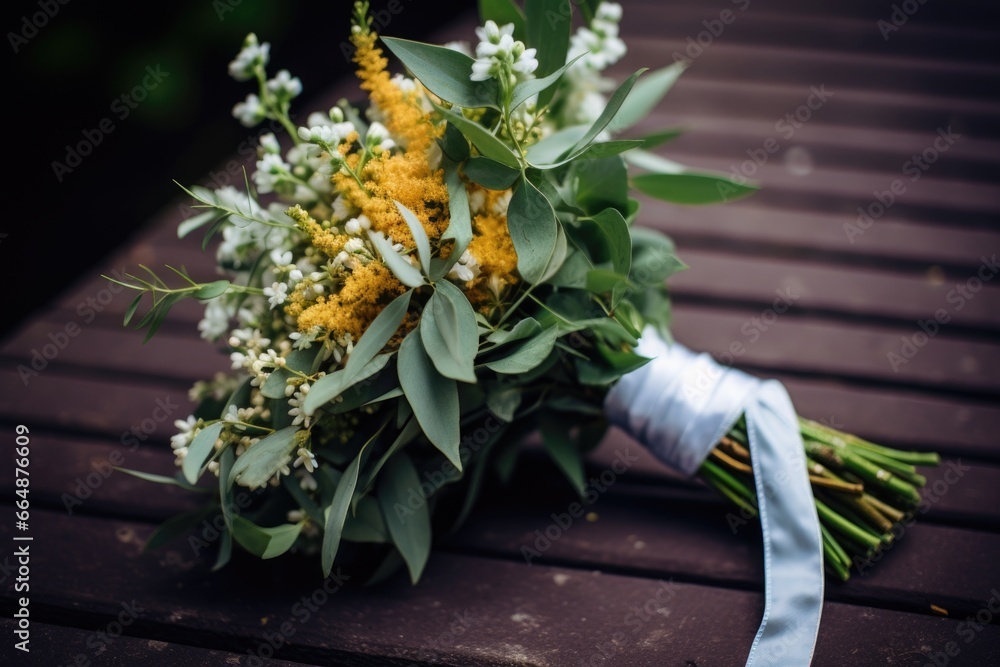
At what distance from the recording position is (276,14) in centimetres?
152

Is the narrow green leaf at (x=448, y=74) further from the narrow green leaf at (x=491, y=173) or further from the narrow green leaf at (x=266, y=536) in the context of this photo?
the narrow green leaf at (x=266, y=536)

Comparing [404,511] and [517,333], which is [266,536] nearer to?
[404,511]

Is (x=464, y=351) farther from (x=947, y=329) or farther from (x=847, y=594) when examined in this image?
(x=947, y=329)

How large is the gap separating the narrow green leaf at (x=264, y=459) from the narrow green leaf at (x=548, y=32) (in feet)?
1.36

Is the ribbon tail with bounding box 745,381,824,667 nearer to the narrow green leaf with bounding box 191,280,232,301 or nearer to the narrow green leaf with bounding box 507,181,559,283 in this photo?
the narrow green leaf with bounding box 507,181,559,283

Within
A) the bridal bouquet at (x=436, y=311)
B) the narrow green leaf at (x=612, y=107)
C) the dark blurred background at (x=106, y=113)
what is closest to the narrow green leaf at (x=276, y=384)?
the bridal bouquet at (x=436, y=311)

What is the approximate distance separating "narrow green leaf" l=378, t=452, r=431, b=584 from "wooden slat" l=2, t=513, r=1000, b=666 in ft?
0.25

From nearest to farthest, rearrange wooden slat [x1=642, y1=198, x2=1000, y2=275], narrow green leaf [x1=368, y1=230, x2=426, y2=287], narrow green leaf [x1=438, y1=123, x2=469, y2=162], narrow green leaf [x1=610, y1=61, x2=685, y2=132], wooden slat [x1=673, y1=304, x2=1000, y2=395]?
1. narrow green leaf [x1=368, y1=230, x2=426, y2=287]
2. narrow green leaf [x1=438, y1=123, x2=469, y2=162]
3. narrow green leaf [x1=610, y1=61, x2=685, y2=132]
4. wooden slat [x1=673, y1=304, x2=1000, y2=395]
5. wooden slat [x1=642, y1=198, x2=1000, y2=275]

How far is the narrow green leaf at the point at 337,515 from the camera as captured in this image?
26.0 inches

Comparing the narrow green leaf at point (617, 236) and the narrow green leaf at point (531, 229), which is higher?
the narrow green leaf at point (531, 229)

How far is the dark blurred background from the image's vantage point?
1.16 meters

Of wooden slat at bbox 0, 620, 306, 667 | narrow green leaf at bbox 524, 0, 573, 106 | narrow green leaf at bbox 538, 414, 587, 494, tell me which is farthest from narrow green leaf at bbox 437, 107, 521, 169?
wooden slat at bbox 0, 620, 306, 667

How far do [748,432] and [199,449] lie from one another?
582 millimetres

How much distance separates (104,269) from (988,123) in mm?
1674
